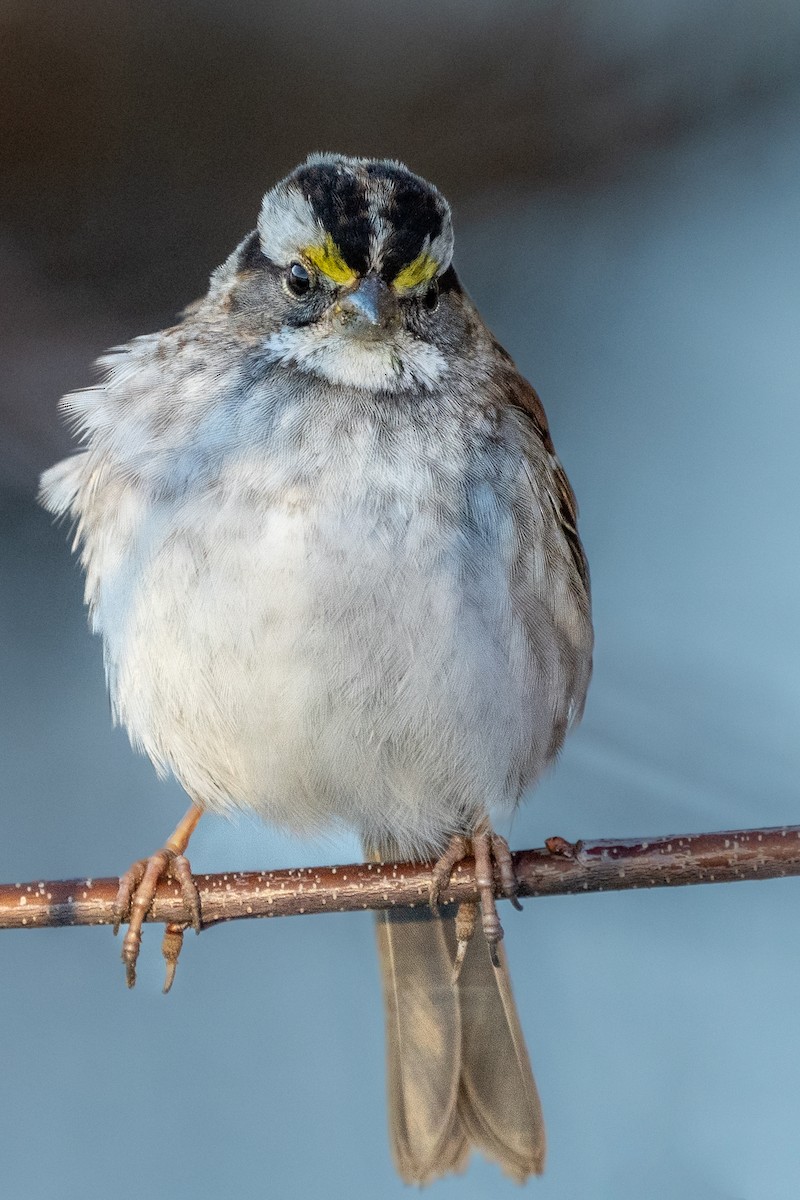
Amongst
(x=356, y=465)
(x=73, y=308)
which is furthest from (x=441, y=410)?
(x=73, y=308)

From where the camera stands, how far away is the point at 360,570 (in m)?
1.16

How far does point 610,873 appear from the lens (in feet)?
3.56

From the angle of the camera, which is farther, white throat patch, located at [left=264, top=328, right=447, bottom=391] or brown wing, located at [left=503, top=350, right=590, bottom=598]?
brown wing, located at [left=503, top=350, right=590, bottom=598]

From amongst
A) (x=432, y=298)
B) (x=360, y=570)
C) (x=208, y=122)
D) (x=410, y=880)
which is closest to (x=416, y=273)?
(x=432, y=298)

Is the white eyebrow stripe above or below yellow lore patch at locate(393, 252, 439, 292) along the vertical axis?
above

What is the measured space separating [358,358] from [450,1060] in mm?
806

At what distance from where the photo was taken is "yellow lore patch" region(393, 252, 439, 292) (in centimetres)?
117

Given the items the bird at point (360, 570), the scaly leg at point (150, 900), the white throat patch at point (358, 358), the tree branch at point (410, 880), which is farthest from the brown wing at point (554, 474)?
the scaly leg at point (150, 900)

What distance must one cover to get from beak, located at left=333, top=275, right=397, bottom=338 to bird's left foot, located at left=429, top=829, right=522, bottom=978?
21.6 inches

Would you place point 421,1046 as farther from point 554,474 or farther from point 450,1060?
point 554,474

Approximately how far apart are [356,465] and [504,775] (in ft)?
1.41

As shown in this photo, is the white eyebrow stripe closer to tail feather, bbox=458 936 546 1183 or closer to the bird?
the bird

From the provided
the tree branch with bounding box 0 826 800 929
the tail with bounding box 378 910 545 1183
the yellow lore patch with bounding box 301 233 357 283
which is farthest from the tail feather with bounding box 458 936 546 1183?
the yellow lore patch with bounding box 301 233 357 283

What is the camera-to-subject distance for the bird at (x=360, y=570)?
117 cm
